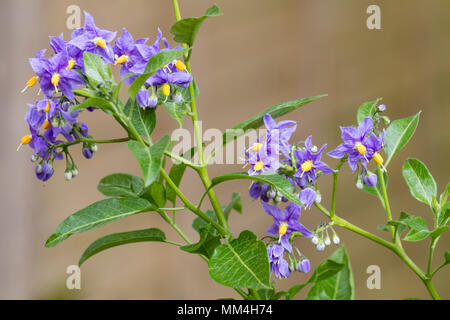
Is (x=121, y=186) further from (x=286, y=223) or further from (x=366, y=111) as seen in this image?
(x=366, y=111)

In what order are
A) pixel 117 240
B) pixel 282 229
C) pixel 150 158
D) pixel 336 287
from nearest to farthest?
1. pixel 150 158
2. pixel 282 229
3. pixel 117 240
4. pixel 336 287

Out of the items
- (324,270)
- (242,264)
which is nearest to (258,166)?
(242,264)

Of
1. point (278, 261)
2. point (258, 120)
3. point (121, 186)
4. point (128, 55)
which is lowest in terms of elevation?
point (278, 261)

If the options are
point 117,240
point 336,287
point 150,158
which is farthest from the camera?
point 336,287

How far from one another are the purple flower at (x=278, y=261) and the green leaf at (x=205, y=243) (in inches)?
3.5

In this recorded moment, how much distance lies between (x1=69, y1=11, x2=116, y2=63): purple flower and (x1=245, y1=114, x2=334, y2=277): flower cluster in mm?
252

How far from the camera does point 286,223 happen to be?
0.80 meters

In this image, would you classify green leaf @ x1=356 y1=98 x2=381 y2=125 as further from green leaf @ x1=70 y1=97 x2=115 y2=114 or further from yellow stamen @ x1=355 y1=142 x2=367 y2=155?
green leaf @ x1=70 y1=97 x2=115 y2=114

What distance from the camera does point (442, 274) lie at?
2.62 meters

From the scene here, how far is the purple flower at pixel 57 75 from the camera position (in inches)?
29.5

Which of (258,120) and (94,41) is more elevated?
(94,41)

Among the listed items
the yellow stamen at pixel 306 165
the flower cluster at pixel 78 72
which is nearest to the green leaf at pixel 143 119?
the flower cluster at pixel 78 72

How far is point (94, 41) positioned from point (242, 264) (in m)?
0.39
